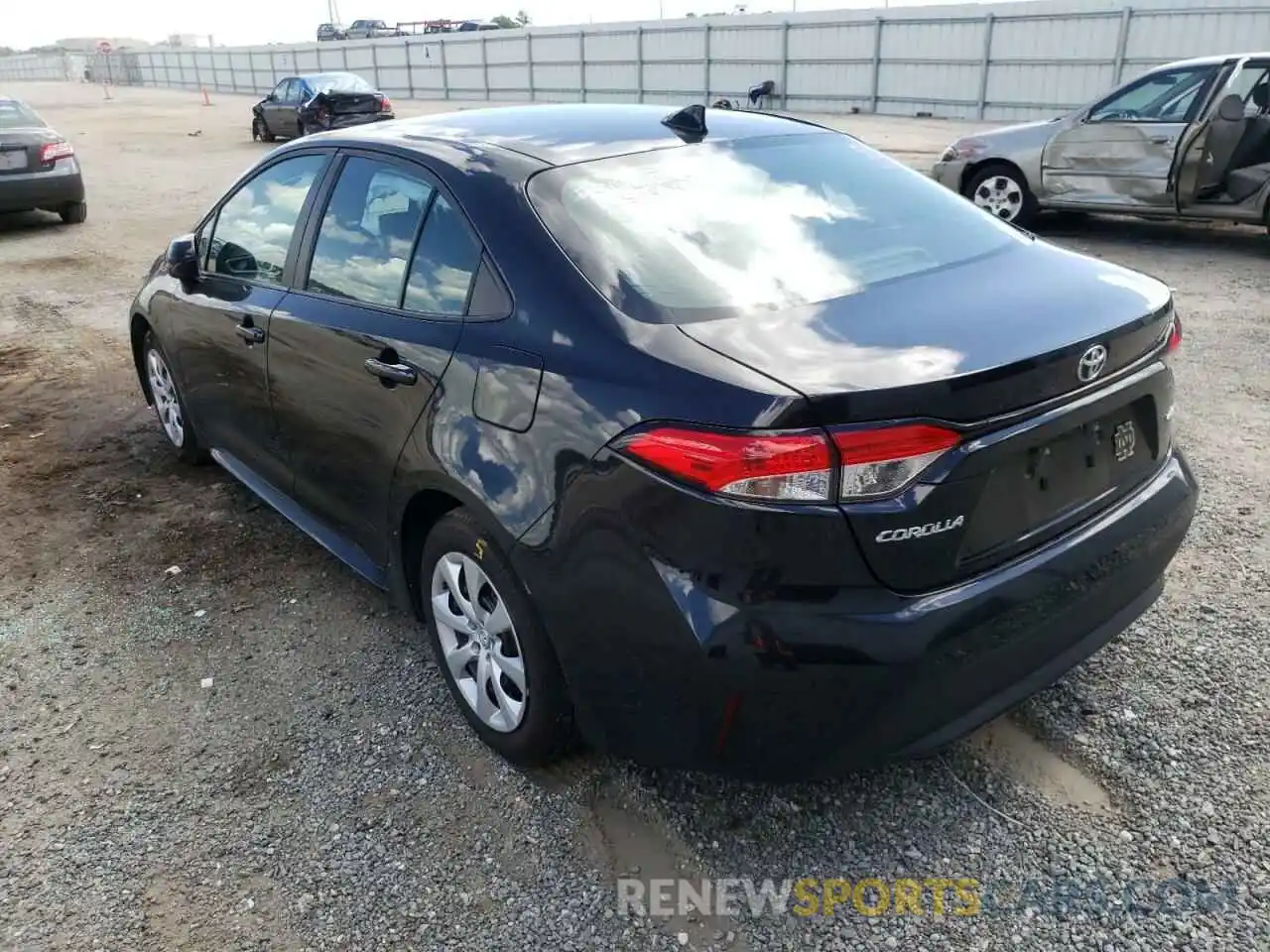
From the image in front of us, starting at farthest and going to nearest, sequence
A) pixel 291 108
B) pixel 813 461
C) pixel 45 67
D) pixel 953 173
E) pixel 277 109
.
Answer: pixel 45 67
pixel 277 109
pixel 291 108
pixel 953 173
pixel 813 461

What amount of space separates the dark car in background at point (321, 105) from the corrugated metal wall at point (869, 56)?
1125 cm

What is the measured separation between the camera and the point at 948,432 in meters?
2.08

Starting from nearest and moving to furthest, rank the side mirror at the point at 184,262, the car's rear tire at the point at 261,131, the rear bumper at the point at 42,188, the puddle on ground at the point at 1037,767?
1. the puddle on ground at the point at 1037,767
2. the side mirror at the point at 184,262
3. the rear bumper at the point at 42,188
4. the car's rear tire at the point at 261,131

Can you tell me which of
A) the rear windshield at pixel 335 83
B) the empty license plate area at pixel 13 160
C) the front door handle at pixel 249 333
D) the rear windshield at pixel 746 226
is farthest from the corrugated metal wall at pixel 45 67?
the rear windshield at pixel 746 226

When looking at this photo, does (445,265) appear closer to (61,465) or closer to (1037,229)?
(61,465)

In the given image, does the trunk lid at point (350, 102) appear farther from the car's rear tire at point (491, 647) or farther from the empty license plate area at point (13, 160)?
the car's rear tire at point (491, 647)

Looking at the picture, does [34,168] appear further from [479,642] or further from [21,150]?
[479,642]

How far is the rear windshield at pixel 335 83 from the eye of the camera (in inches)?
851

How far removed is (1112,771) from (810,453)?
1438 millimetres

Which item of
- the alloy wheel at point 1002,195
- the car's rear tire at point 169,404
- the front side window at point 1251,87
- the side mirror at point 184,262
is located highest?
the front side window at point 1251,87

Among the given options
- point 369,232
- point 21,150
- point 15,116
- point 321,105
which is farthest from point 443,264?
point 321,105

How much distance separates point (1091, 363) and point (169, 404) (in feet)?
14.3

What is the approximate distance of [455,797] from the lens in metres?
2.77

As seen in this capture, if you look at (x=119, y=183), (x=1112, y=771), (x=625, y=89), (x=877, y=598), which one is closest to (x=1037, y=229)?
(x=1112, y=771)
